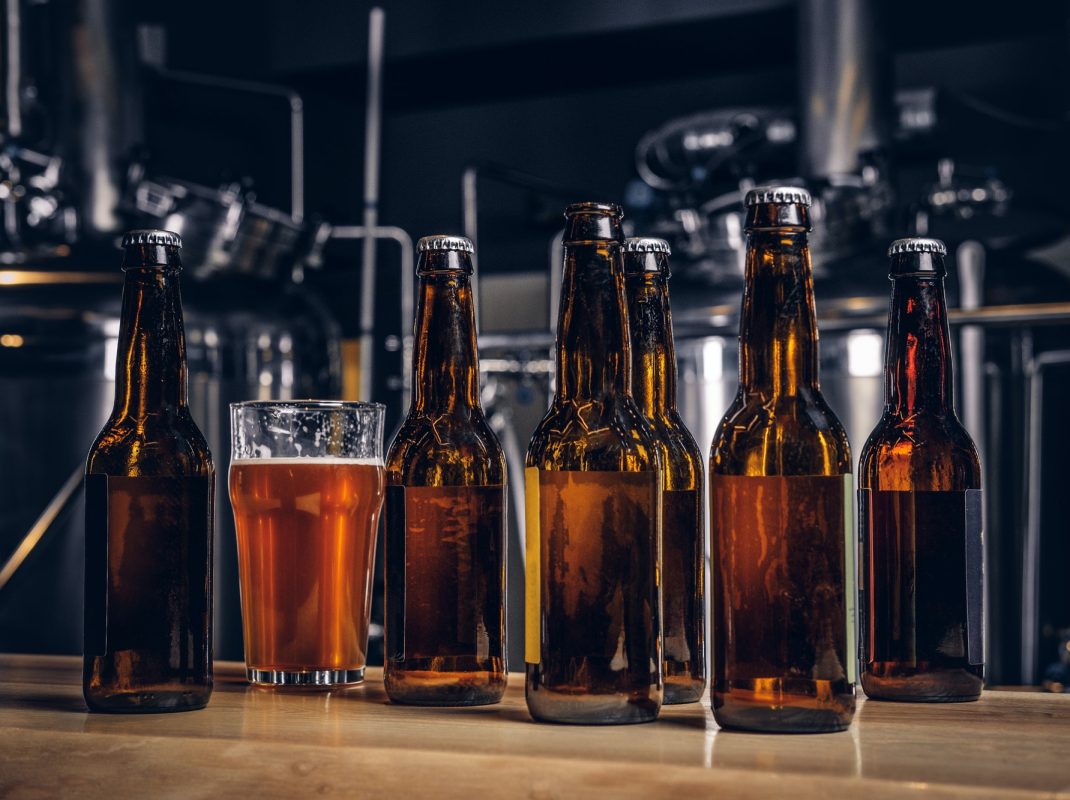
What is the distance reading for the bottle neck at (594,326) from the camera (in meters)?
0.81

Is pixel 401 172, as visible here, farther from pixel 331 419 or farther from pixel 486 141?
pixel 331 419

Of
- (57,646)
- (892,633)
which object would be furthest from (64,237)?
(892,633)

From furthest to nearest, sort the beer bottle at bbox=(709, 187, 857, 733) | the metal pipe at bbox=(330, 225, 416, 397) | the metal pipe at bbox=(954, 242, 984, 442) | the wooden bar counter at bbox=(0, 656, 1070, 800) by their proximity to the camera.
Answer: the metal pipe at bbox=(330, 225, 416, 397) → the metal pipe at bbox=(954, 242, 984, 442) → the beer bottle at bbox=(709, 187, 857, 733) → the wooden bar counter at bbox=(0, 656, 1070, 800)

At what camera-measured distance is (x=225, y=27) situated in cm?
463

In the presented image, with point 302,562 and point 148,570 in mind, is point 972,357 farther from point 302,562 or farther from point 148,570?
point 148,570

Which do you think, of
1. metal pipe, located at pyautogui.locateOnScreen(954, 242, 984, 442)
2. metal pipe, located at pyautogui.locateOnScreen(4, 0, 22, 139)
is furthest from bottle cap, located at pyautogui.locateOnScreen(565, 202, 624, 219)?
metal pipe, located at pyautogui.locateOnScreen(4, 0, 22, 139)

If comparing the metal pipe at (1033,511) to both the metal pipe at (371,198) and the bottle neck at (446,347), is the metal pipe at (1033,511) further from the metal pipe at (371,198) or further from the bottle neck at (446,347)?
the bottle neck at (446,347)

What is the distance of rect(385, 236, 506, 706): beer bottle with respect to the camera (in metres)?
0.85

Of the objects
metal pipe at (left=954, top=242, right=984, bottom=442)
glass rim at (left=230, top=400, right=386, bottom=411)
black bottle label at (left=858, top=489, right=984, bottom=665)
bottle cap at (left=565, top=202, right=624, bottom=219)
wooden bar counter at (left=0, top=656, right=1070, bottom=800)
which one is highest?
metal pipe at (left=954, top=242, right=984, bottom=442)

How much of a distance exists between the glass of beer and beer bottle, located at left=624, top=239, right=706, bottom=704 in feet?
0.63

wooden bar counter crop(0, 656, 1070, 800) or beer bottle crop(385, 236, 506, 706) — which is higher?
beer bottle crop(385, 236, 506, 706)

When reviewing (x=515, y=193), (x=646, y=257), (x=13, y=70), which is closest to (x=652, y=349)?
(x=646, y=257)

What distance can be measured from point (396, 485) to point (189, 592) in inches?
5.4

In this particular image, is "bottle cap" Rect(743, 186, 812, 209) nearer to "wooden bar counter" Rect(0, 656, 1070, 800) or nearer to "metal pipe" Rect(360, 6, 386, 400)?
"wooden bar counter" Rect(0, 656, 1070, 800)
